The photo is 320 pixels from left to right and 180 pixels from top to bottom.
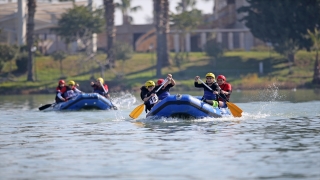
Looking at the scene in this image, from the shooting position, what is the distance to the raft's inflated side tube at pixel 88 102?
35562mm

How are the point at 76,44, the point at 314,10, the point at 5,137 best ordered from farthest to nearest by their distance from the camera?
the point at 76,44 < the point at 314,10 < the point at 5,137

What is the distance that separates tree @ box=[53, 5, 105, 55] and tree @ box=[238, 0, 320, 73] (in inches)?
505

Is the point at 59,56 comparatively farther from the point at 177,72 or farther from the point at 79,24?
the point at 177,72

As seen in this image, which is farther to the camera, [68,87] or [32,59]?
[32,59]

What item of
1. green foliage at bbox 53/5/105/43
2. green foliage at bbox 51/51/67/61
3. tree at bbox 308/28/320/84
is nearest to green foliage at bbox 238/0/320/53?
tree at bbox 308/28/320/84

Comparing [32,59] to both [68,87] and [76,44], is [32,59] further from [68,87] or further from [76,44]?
[68,87]

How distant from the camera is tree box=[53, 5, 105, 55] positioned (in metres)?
69.9

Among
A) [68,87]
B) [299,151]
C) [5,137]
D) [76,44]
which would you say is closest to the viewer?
[299,151]

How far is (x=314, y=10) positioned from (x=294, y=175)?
→ 156 feet

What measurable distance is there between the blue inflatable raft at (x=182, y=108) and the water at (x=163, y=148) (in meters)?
0.23

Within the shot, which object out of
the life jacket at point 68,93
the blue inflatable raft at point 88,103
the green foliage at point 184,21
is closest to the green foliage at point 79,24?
the green foliage at point 184,21

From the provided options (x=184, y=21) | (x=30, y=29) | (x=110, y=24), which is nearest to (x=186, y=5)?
(x=184, y=21)

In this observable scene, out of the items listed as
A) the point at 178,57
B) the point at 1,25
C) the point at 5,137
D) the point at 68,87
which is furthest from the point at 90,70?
the point at 5,137

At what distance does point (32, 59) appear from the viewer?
64062 mm
